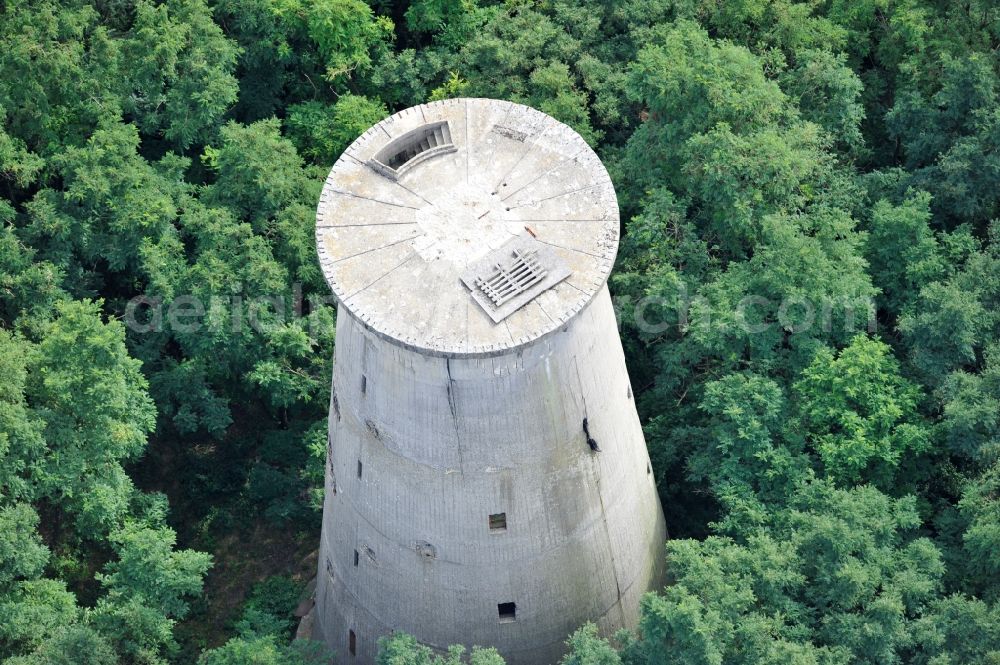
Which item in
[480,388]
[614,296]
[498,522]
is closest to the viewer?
[480,388]

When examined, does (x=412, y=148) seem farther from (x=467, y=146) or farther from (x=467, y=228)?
(x=467, y=228)

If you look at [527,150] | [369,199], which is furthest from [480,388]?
[527,150]

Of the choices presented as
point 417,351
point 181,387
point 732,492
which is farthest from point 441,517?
point 181,387

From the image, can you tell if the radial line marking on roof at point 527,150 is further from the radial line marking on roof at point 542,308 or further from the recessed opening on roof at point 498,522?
the recessed opening on roof at point 498,522

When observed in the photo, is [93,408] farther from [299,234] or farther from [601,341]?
[601,341]

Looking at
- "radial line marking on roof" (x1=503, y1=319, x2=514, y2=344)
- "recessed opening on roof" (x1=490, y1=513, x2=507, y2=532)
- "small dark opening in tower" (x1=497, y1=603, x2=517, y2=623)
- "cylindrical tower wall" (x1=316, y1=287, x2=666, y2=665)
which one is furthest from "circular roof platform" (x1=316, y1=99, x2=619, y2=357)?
"small dark opening in tower" (x1=497, y1=603, x2=517, y2=623)
